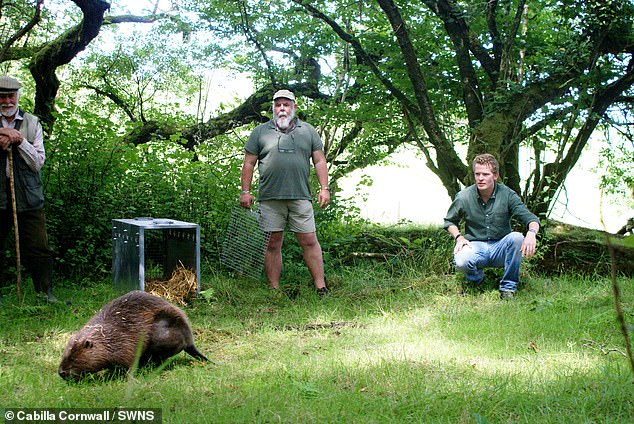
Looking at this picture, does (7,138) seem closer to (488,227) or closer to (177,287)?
(177,287)

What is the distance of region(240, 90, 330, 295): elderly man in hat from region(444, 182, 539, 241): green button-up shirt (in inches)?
52.0

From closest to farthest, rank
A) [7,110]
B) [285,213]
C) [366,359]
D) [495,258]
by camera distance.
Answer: [366,359]
[7,110]
[495,258]
[285,213]

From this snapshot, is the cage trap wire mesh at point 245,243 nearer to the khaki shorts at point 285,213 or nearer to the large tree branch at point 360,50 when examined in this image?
the khaki shorts at point 285,213

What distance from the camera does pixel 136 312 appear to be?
3.42 metres

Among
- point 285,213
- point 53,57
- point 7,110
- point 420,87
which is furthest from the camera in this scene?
point 53,57

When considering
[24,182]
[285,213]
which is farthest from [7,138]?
[285,213]

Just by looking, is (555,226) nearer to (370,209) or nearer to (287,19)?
(370,209)

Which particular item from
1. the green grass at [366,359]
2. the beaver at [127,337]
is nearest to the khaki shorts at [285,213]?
the green grass at [366,359]

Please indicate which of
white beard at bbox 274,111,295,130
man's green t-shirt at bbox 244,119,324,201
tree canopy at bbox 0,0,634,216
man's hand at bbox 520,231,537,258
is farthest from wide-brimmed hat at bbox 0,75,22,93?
man's hand at bbox 520,231,537,258

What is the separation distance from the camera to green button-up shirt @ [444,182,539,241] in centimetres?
567

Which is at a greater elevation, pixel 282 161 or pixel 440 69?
pixel 440 69

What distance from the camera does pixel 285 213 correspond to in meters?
6.20

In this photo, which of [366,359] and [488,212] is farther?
[488,212]

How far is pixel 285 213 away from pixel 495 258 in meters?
2.06
